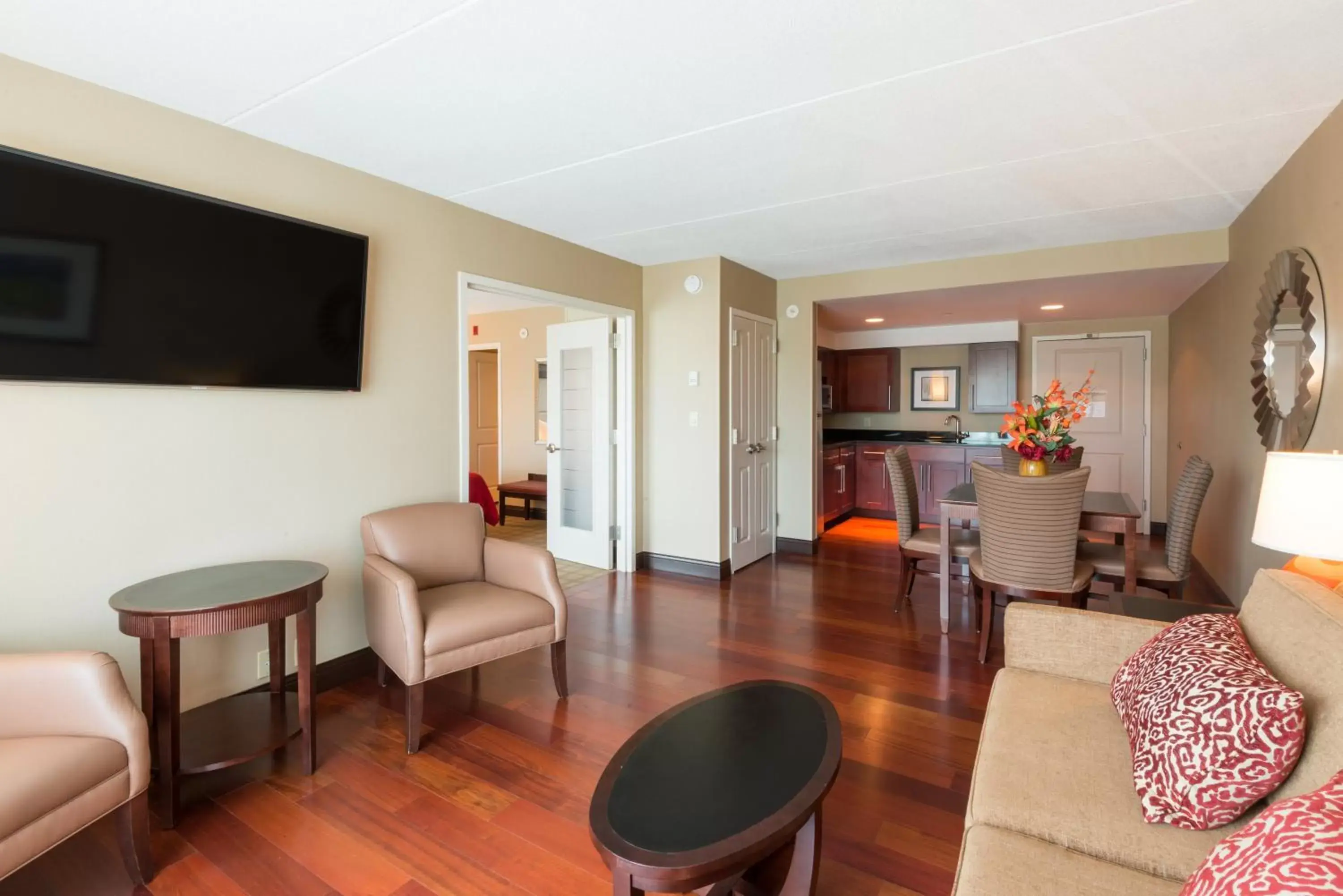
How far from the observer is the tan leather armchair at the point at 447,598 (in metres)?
2.46

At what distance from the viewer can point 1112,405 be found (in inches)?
270

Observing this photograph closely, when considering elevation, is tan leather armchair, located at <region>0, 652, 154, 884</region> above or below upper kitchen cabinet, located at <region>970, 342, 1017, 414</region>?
below

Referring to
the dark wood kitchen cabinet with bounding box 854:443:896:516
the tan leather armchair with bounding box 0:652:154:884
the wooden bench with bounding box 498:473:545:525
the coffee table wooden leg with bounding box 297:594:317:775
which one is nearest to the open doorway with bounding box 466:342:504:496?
the wooden bench with bounding box 498:473:545:525

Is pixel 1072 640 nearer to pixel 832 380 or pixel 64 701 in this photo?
pixel 64 701

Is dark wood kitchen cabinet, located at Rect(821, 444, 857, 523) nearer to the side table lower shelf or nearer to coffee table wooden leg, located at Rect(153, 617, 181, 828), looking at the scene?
the side table lower shelf

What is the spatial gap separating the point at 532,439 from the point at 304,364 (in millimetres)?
4821

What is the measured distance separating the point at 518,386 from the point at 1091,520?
5.97 m

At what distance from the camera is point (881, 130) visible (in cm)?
263

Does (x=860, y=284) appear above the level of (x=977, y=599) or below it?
above

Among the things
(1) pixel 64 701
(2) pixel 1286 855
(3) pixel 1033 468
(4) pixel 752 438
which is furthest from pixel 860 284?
(1) pixel 64 701

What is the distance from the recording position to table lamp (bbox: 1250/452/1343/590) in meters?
1.70

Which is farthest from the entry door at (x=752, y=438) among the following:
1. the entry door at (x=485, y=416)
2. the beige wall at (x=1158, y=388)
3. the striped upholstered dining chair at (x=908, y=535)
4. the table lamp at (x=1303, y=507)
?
the entry door at (x=485, y=416)

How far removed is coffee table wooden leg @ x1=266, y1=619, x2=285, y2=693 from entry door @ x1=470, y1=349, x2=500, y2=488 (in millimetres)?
5697

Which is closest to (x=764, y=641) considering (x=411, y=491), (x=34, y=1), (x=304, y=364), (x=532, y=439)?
(x=411, y=491)
